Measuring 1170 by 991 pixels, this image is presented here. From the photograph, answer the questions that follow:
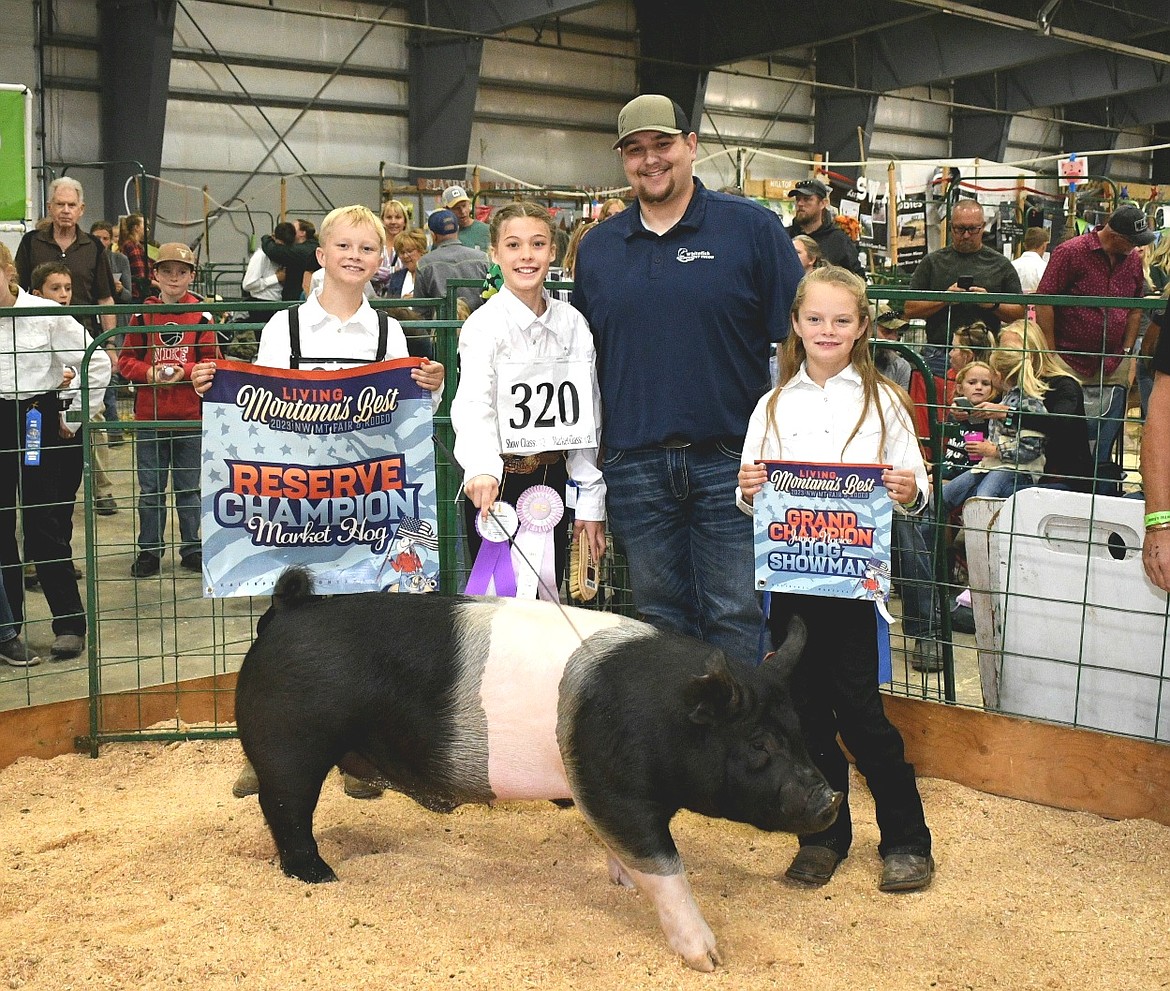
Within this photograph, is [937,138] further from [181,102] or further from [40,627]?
[40,627]

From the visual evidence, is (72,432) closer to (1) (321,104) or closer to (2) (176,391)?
(2) (176,391)

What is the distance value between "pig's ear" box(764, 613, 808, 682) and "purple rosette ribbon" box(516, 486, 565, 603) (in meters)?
0.70

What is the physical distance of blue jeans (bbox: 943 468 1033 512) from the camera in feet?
17.6

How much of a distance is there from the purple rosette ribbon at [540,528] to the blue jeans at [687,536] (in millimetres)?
186

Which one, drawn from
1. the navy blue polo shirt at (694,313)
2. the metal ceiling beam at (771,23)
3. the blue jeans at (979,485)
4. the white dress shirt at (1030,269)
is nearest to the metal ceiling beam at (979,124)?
the metal ceiling beam at (771,23)

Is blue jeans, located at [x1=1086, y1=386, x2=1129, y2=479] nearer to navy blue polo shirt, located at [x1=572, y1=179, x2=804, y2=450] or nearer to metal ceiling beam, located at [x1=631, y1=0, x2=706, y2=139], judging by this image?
navy blue polo shirt, located at [x1=572, y1=179, x2=804, y2=450]

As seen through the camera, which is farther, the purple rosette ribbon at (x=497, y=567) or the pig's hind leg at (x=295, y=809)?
the purple rosette ribbon at (x=497, y=567)

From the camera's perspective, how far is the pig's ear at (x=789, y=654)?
2.88 metres

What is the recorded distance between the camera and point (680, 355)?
130 inches

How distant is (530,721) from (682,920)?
1.87 ft

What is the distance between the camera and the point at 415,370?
3654 mm

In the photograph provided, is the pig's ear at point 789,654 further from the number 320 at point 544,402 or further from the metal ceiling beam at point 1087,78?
the metal ceiling beam at point 1087,78

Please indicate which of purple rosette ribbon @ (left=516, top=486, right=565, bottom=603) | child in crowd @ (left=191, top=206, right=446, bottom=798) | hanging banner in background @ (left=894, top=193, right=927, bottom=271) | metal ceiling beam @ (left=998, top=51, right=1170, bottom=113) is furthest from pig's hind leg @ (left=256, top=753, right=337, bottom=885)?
metal ceiling beam @ (left=998, top=51, right=1170, bottom=113)

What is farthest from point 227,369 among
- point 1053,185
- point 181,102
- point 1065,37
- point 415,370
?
point 1053,185
